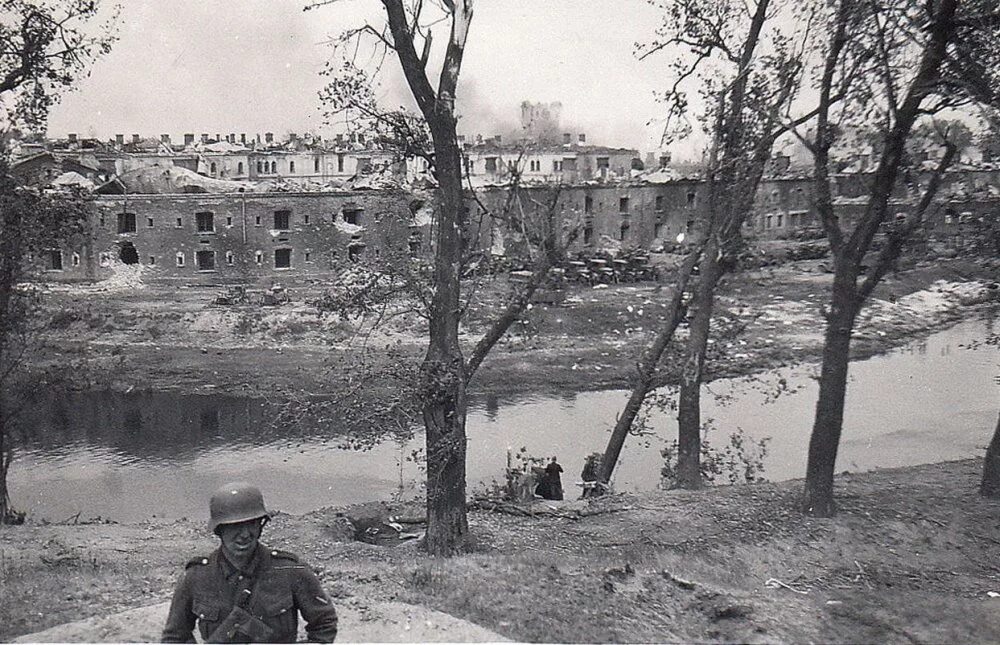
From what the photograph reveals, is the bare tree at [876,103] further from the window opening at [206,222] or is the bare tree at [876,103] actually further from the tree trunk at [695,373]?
the window opening at [206,222]

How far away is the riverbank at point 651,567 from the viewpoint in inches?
268

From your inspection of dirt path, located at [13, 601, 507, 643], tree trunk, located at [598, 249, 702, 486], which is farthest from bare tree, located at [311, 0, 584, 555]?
tree trunk, located at [598, 249, 702, 486]

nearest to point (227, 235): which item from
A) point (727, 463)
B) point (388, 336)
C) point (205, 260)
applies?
point (205, 260)

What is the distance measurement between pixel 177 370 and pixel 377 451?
10694 mm

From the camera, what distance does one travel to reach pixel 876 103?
31.3 feet

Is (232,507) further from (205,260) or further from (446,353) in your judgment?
(205,260)

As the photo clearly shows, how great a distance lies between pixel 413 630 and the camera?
6363 millimetres

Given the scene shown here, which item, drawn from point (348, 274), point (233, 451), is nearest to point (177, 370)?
point (233, 451)

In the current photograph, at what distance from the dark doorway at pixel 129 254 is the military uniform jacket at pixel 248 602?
3640 cm

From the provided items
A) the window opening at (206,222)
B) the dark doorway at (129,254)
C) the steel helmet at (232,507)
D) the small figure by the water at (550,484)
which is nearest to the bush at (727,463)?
the small figure by the water at (550,484)

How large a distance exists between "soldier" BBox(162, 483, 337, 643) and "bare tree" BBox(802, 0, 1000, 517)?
23.6 feet

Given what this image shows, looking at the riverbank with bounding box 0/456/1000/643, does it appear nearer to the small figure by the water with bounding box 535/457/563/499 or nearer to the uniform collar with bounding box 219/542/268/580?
the small figure by the water with bounding box 535/457/563/499

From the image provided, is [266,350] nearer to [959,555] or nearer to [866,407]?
[866,407]

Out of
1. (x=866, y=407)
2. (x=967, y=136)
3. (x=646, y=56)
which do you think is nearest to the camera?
(x=967, y=136)
